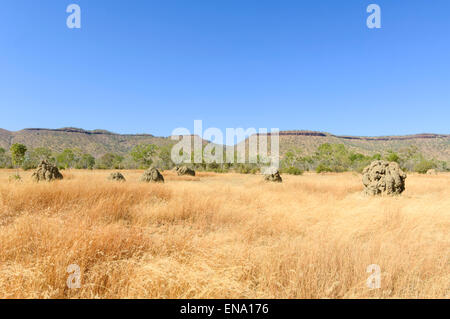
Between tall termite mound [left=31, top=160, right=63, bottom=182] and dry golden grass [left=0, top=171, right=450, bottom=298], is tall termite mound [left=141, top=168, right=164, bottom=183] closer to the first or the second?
tall termite mound [left=31, top=160, right=63, bottom=182]

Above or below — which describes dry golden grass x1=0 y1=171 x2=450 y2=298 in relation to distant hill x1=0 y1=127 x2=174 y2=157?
below

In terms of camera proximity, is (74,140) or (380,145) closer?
(74,140)

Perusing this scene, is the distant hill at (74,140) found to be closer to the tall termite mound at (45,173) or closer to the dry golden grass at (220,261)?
the tall termite mound at (45,173)

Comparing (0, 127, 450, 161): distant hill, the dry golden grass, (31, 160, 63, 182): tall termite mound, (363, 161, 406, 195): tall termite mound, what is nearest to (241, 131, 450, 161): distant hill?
(0, 127, 450, 161): distant hill

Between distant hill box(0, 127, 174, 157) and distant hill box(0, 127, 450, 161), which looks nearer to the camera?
distant hill box(0, 127, 174, 157)

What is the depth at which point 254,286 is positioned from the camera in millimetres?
2549

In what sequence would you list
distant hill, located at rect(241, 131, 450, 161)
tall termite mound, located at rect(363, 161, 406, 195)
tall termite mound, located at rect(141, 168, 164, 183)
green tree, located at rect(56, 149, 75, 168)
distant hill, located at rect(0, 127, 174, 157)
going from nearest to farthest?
tall termite mound, located at rect(363, 161, 406, 195) → tall termite mound, located at rect(141, 168, 164, 183) → green tree, located at rect(56, 149, 75, 168) → distant hill, located at rect(0, 127, 174, 157) → distant hill, located at rect(241, 131, 450, 161)

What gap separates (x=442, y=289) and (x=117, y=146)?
348 ft

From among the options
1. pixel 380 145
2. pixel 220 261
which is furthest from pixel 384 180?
pixel 380 145

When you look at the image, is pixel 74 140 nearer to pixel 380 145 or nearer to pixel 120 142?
pixel 120 142

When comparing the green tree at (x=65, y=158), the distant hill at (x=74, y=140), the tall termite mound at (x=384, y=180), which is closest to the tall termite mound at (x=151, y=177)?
the tall termite mound at (x=384, y=180)

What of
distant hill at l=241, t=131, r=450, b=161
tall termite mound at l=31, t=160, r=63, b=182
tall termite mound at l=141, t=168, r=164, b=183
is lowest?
tall termite mound at l=141, t=168, r=164, b=183

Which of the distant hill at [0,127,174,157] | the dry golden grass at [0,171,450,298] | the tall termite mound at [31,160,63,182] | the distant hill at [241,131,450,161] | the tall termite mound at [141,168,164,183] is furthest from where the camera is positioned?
the distant hill at [241,131,450,161]
